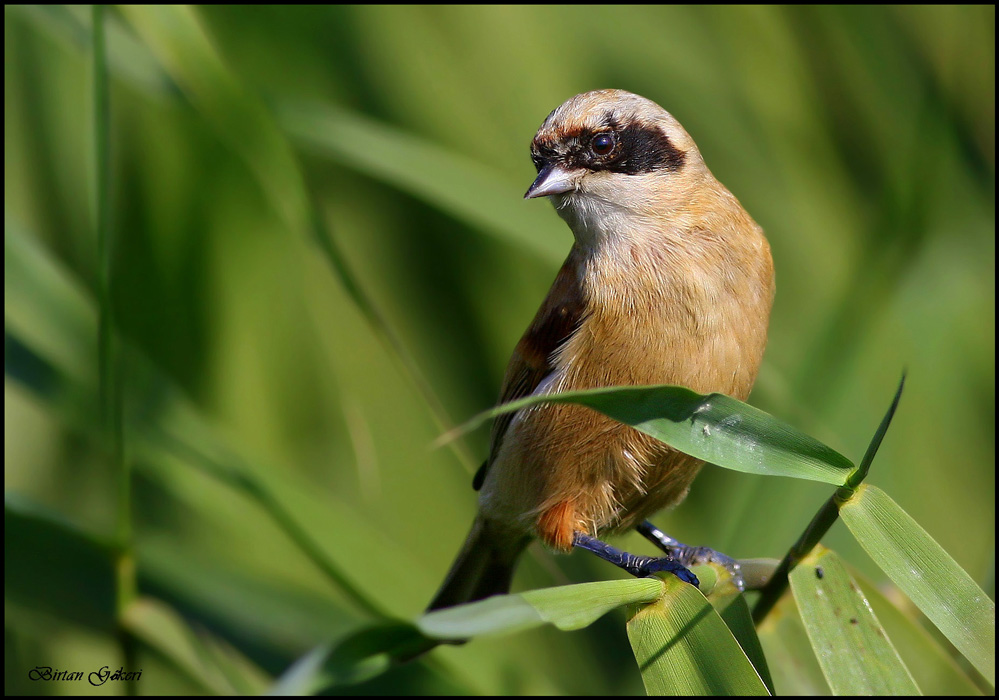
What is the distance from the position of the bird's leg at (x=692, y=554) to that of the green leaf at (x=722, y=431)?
498 mm

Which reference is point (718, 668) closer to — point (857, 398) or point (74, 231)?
point (857, 398)

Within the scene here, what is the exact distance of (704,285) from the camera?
1.86m

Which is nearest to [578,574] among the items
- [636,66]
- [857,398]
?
[857,398]

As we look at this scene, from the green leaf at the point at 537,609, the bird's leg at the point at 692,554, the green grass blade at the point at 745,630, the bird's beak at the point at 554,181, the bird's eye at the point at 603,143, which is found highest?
the bird's eye at the point at 603,143

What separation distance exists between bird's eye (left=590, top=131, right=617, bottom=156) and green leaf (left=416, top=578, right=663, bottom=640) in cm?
102

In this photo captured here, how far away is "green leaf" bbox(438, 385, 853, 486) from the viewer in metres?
1.21

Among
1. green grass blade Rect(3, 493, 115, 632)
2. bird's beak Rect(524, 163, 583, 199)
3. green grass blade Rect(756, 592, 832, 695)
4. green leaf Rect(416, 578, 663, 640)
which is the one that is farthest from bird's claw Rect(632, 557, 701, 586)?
green grass blade Rect(3, 493, 115, 632)

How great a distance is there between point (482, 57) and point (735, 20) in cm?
100

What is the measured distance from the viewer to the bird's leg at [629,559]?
1.91 metres

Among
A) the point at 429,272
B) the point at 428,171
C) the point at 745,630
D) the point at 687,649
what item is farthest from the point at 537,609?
the point at 429,272

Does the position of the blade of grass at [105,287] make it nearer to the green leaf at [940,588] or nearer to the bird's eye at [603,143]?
the bird's eye at [603,143]

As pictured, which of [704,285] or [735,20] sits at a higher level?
[735,20]

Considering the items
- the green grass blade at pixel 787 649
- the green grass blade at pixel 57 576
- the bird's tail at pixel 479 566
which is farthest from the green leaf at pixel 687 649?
the green grass blade at pixel 57 576

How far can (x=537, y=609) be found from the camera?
1.11 metres
